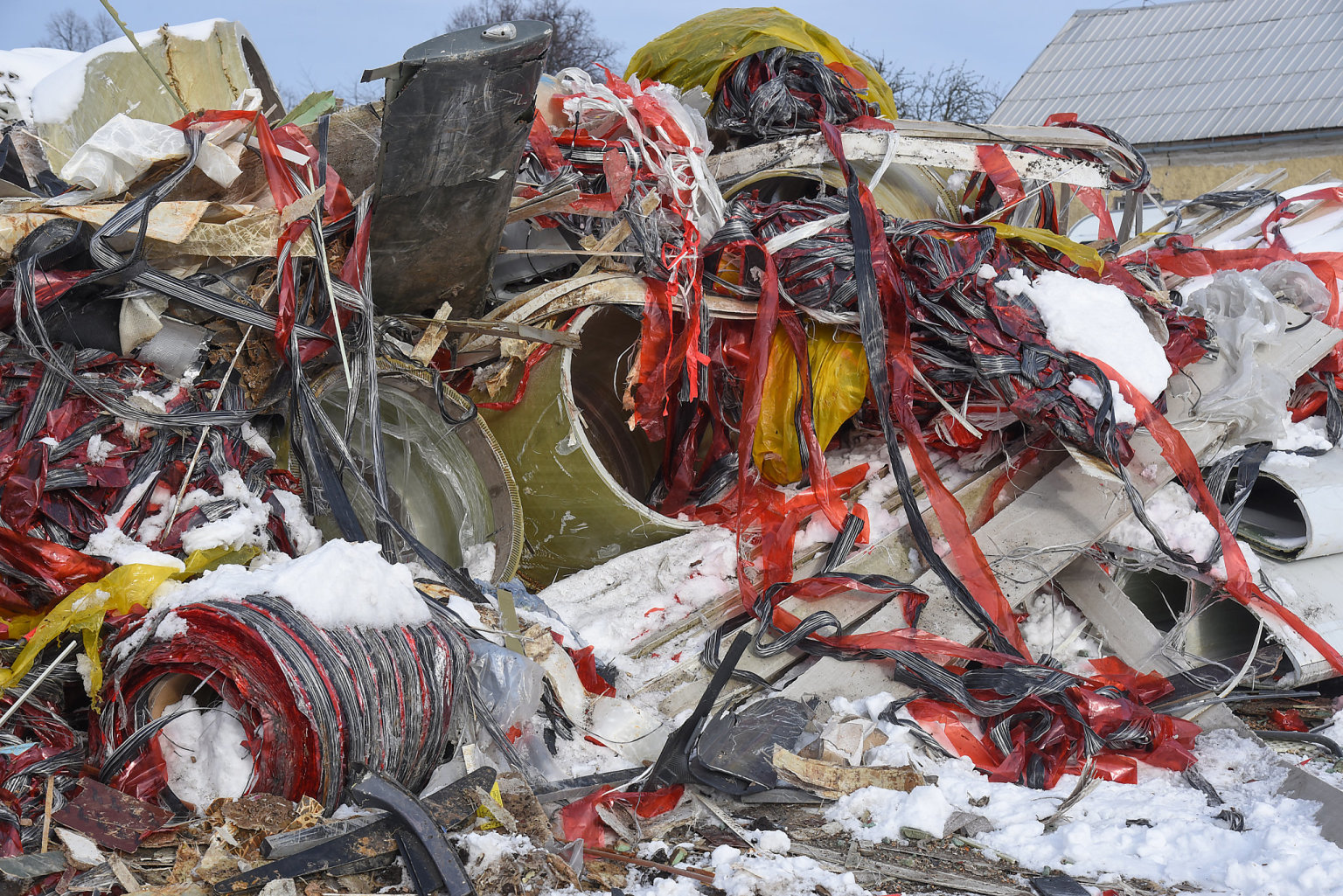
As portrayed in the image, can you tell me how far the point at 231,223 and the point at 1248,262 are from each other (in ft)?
15.0

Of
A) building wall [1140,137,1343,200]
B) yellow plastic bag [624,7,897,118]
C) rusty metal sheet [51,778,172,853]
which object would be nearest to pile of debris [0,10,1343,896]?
rusty metal sheet [51,778,172,853]

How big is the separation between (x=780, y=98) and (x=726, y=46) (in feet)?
1.74

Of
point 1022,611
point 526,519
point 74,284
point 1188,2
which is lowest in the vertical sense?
point 1022,611

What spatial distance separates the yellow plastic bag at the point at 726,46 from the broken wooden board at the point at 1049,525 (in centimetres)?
238

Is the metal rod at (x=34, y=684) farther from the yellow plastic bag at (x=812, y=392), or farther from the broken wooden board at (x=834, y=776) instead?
the yellow plastic bag at (x=812, y=392)

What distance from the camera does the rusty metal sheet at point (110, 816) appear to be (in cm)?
225

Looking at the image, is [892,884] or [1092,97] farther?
[1092,97]

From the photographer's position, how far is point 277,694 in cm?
235

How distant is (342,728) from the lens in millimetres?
2391

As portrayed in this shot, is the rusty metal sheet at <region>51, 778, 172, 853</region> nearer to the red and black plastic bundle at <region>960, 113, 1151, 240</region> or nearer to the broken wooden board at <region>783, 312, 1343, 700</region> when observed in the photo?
the broken wooden board at <region>783, 312, 1343, 700</region>

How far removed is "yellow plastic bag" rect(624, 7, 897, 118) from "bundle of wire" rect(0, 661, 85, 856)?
3877 millimetres

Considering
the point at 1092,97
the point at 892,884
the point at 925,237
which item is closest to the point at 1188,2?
the point at 1092,97

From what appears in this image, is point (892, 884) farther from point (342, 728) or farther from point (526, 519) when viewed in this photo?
point (526, 519)

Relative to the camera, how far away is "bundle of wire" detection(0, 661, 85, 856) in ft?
7.63
